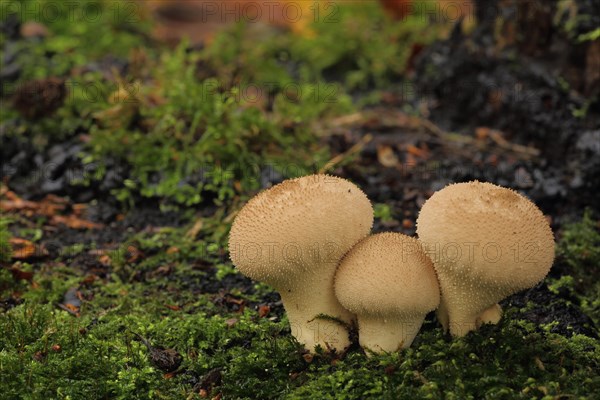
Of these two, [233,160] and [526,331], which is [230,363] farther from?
[233,160]

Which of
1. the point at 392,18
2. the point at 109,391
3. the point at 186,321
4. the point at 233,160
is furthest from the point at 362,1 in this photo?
the point at 109,391

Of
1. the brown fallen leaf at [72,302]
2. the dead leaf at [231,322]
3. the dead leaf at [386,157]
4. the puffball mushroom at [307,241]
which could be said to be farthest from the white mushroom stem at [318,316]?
the dead leaf at [386,157]

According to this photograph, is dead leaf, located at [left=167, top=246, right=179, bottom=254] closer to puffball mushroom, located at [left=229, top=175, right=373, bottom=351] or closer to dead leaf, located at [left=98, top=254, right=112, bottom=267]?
dead leaf, located at [left=98, top=254, right=112, bottom=267]

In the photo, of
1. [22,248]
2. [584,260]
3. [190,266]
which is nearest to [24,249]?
[22,248]

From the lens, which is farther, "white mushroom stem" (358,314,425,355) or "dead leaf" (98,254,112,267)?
"dead leaf" (98,254,112,267)

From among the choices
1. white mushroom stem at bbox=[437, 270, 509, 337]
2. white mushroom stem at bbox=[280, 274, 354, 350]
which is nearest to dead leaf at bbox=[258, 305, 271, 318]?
white mushroom stem at bbox=[280, 274, 354, 350]

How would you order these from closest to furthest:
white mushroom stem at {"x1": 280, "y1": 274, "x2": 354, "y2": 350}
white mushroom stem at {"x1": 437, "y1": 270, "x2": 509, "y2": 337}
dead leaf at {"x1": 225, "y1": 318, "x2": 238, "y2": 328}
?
1. white mushroom stem at {"x1": 437, "y1": 270, "x2": 509, "y2": 337}
2. white mushroom stem at {"x1": 280, "y1": 274, "x2": 354, "y2": 350}
3. dead leaf at {"x1": 225, "y1": 318, "x2": 238, "y2": 328}
